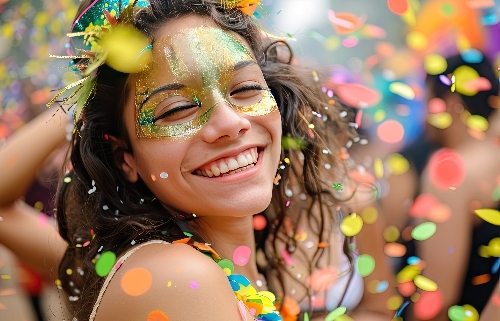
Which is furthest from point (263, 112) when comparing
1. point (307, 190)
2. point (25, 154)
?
point (25, 154)

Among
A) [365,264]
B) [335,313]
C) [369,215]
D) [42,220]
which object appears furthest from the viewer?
[369,215]

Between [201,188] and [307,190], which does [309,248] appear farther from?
[201,188]

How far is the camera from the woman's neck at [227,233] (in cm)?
166

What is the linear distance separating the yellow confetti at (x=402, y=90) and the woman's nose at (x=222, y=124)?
1692mm

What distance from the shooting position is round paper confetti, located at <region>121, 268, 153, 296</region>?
1.20m

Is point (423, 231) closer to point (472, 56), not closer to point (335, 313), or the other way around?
point (335, 313)

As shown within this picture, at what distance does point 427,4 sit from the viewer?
285cm

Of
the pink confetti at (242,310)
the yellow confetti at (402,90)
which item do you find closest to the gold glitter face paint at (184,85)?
the pink confetti at (242,310)

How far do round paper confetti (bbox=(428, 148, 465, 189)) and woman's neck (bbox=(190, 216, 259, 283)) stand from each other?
0.96 meters

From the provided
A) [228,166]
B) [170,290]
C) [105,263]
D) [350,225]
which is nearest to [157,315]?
[170,290]

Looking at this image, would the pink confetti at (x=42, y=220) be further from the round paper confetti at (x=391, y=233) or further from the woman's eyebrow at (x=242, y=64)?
the round paper confetti at (x=391, y=233)

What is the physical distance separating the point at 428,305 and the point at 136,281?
59.7 inches

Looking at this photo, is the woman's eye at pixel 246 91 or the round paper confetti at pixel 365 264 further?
the round paper confetti at pixel 365 264

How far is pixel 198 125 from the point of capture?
1.46m
